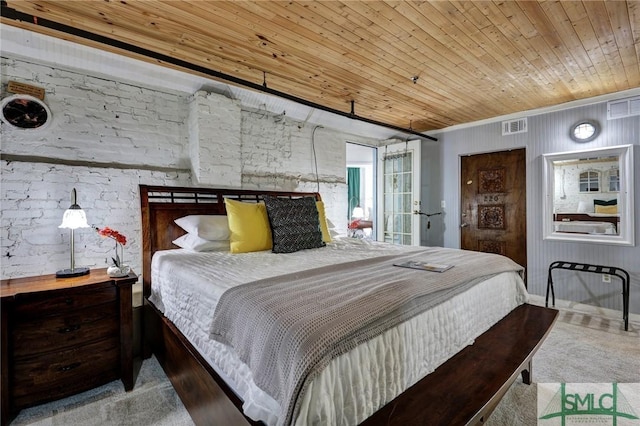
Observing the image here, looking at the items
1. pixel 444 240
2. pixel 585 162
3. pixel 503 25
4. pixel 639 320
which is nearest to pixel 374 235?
pixel 444 240

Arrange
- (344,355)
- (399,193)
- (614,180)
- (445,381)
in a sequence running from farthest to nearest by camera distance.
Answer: (399,193), (614,180), (445,381), (344,355)

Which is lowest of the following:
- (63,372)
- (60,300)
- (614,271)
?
(63,372)

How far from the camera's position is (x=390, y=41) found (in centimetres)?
233

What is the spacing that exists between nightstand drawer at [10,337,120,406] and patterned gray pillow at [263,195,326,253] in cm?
139

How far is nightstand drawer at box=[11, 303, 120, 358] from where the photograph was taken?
1778 millimetres

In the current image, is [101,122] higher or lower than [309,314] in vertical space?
higher

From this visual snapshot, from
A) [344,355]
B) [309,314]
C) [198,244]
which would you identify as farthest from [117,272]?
[344,355]

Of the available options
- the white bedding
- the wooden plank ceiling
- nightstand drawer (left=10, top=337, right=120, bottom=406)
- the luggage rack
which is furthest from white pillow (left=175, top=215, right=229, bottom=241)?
the luggage rack

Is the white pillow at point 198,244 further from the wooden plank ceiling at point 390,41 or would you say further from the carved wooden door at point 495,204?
the carved wooden door at point 495,204

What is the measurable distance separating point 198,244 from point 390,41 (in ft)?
7.46

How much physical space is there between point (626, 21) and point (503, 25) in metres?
0.83

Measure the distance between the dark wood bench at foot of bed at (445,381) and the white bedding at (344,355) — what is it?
4 cm

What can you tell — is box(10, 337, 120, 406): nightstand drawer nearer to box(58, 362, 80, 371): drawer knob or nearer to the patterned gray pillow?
box(58, 362, 80, 371): drawer knob

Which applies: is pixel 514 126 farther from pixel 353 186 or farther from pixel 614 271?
pixel 353 186
